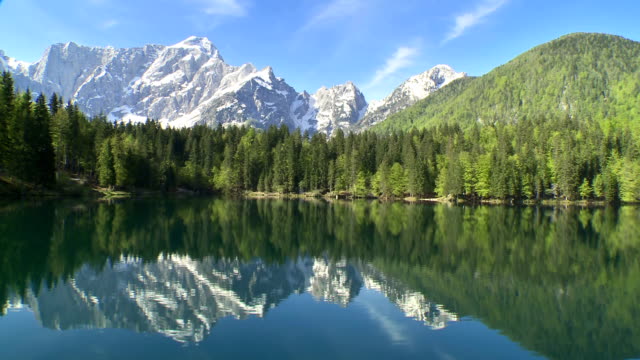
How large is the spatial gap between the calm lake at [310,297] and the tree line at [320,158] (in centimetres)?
4096

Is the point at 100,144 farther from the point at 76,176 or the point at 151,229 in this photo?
the point at 151,229

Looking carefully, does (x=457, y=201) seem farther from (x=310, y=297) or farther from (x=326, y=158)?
(x=310, y=297)

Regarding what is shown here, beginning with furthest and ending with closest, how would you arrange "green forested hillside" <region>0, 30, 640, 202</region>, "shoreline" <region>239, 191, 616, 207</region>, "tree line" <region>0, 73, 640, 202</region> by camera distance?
"shoreline" <region>239, 191, 616, 207</region> < "tree line" <region>0, 73, 640, 202</region> < "green forested hillside" <region>0, 30, 640, 202</region>

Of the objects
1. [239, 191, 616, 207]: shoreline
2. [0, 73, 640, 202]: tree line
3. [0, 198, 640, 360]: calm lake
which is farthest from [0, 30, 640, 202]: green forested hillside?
[0, 198, 640, 360]: calm lake

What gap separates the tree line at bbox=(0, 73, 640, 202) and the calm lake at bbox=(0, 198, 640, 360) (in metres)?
41.0

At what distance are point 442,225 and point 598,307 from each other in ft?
104

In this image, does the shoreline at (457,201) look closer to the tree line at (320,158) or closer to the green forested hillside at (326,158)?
the green forested hillside at (326,158)

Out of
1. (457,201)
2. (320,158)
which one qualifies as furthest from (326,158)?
(457,201)

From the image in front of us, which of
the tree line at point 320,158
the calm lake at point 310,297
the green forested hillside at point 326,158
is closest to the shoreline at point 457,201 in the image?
the green forested hillside at point 326,158

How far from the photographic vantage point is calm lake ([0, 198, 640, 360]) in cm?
1445

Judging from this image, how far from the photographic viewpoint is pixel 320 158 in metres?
137

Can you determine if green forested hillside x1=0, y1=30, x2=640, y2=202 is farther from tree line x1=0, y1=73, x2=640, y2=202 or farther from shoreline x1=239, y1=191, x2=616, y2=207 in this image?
shoreline x1=239, y1=191, x2=616, y2=207

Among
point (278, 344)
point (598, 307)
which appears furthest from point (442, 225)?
point (278, 344)

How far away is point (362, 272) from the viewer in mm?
26219
